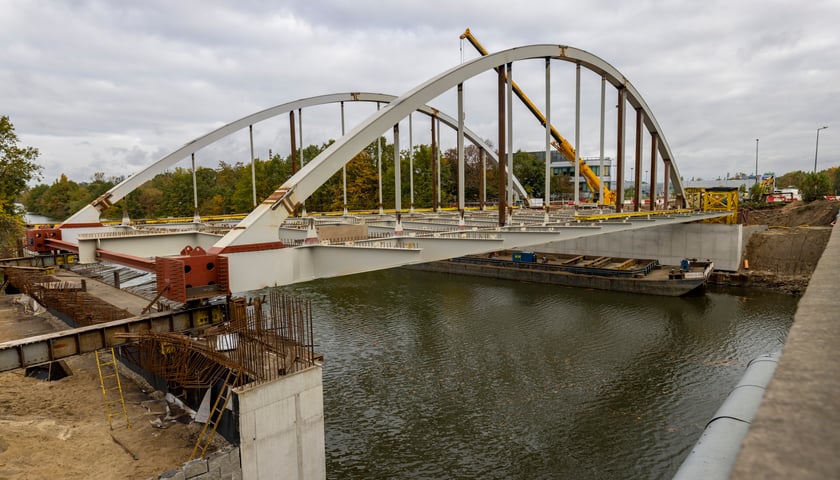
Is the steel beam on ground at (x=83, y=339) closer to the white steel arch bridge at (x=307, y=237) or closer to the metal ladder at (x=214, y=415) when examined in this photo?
the white steel arch bridge at (x=307, y=237)

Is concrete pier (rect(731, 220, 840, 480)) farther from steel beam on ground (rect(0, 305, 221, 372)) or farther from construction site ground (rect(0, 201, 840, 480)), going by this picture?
steel beam on ground (rect(0, 305, 221, 372))

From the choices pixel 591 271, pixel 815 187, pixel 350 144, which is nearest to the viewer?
pixel 350 144

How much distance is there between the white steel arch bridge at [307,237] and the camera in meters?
12.2

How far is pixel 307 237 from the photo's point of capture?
14672 mm

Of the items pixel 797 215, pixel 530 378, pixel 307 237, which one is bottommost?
pixel 530 378

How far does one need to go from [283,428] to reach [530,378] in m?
10.9

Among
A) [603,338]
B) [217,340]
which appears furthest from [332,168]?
[603,338]

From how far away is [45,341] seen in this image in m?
10.9

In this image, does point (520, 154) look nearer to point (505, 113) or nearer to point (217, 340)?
point (505, 113)

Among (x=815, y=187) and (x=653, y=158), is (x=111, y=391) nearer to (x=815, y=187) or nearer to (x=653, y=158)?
(x=653, y=158)

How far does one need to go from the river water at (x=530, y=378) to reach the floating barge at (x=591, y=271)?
1.39 m

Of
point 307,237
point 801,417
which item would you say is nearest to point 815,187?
point 307,237

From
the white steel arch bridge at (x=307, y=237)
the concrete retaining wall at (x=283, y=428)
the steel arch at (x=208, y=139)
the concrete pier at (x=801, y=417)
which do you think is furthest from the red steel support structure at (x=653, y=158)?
the concrete pier at (x=801, y=417)

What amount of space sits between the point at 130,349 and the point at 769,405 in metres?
18.6
